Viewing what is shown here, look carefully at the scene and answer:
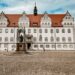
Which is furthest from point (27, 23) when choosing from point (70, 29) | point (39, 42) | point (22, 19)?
point (70, 29)

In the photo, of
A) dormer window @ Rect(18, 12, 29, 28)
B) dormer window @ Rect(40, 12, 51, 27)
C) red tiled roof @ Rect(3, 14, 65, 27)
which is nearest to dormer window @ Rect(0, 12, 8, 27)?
red tiled roof @ Rect(3, 14, 65, 27)

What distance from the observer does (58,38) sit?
8444 cm

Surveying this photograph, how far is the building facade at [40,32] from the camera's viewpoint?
83375 millimetres

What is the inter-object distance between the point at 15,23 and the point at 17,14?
6085 mm

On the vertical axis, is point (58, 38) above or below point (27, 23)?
below

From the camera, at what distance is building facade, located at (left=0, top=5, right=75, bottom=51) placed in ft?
274

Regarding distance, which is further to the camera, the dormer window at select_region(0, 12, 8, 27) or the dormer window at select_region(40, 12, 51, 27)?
the dormer window at select_region(40, 12, 51, 27)

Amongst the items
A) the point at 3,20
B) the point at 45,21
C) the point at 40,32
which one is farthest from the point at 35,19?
the point at 3,20

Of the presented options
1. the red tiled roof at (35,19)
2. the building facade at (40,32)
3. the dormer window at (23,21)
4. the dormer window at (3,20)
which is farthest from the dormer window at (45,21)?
the dormer window at (3,20)

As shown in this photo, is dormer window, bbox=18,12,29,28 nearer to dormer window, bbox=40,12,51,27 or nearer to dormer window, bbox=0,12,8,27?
dormer window, bbox=0,12,8,27

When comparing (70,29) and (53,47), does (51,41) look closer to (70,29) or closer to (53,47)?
(53,47)

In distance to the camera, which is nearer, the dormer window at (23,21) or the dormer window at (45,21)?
the dormer window at (23,21)

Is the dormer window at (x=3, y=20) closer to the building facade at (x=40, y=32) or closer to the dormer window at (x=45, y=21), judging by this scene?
the building facade at (x=40, y=32)

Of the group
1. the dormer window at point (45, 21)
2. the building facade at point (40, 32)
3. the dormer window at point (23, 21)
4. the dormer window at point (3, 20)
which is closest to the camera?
the building facade at point (40, 32)
